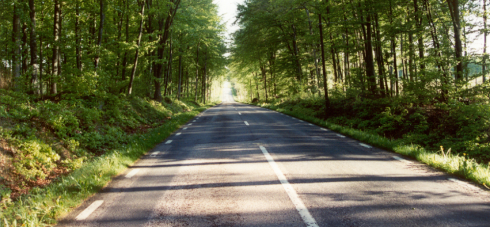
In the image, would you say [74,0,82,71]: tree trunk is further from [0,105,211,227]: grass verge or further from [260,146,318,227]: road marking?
[260,146,318,227]: road marking

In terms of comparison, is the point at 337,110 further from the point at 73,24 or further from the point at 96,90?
the point at 73,24

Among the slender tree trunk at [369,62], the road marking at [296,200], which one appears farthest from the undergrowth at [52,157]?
the slender tree trunk at [369,62]

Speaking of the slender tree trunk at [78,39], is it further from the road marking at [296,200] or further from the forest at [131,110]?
the road marking at [296,200]

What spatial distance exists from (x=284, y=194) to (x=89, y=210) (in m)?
2.68

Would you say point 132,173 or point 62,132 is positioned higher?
point 62,132

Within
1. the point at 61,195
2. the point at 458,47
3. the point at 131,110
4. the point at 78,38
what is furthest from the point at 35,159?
the point at 458,47

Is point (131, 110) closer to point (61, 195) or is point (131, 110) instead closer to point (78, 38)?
point (78, 38)

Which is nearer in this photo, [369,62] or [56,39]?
[56,39]

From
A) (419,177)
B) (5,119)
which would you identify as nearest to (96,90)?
(5,119)

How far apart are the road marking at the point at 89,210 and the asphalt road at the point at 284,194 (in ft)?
0.05

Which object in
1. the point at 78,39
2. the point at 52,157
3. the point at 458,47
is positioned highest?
the point at 78,39

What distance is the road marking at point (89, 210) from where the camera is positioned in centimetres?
330

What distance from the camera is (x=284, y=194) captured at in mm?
3807

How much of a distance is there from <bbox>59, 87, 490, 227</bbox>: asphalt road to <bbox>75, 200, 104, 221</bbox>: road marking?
0.01 metres
